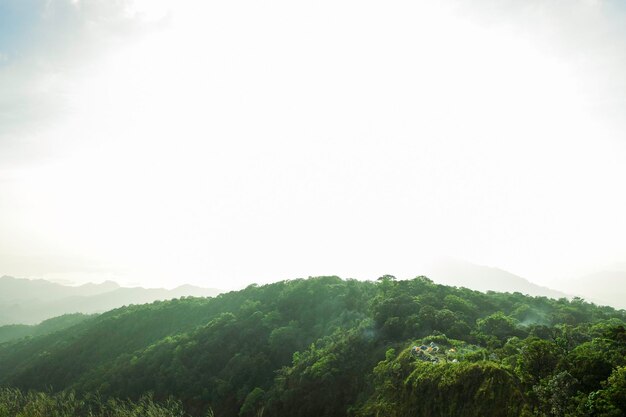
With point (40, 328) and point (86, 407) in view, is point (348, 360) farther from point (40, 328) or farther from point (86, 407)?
point (40, 328)

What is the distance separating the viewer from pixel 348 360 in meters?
40.2

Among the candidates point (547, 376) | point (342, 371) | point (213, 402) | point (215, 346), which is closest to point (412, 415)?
point (547, 376)

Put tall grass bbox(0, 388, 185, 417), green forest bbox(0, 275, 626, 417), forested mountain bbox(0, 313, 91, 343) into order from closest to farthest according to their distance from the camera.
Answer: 1. green forest bbox(0, 275, 626, 417)
2. tall grass bbox(0, 388, 185, 417)
3. forested mountain bbox(0, 313, 91, 343)

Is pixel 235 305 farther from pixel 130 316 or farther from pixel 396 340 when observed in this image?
pixel 396 340

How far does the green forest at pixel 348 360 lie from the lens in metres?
21.6

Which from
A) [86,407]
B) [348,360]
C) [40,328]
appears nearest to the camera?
[348,360]

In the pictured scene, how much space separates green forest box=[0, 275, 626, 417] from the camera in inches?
851

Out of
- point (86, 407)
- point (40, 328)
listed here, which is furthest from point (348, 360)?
point (40, 328)

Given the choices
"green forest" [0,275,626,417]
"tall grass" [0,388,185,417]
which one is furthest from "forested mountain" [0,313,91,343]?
"tall grass" [0,388,185,417]

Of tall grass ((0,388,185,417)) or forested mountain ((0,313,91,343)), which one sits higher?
tall grass ((0,388,185,417))

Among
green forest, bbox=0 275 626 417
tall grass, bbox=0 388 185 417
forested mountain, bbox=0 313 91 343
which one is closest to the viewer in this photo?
green forest, bbox=0 275 626 417

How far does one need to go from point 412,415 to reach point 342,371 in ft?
45.6

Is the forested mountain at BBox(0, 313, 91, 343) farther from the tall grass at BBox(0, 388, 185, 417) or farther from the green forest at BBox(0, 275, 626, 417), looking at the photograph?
the tall grass at BBox(0, 388, 185, 417)

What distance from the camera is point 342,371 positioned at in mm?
38812
